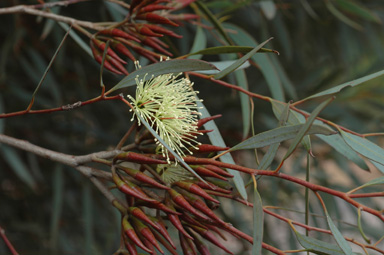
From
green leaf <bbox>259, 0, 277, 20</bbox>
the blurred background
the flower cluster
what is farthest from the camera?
the blurred background

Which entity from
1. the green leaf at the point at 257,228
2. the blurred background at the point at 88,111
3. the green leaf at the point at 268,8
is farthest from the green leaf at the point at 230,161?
the blurred background at the point at 88,111

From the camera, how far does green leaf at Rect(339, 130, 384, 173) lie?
0.38 metres

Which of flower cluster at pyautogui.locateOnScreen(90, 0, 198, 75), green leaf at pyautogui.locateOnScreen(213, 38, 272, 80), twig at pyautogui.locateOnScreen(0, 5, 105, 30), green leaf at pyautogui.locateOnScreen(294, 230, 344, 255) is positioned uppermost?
twig at pyautogui.locateOnScreen(0, 5, 105, 30)

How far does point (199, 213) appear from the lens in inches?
13.6

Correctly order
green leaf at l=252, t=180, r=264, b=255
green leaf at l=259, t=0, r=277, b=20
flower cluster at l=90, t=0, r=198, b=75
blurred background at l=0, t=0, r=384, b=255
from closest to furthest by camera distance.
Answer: green leaf at l=252, t=180, r=264, b=255 → flower cluster at l=90, t=0, r=198, b=75 → green leaf at l=259, t=0, r=277, b=20 → blurred background at l=0, t=0, r=384, b=255

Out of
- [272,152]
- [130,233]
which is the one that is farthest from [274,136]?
[130,233]

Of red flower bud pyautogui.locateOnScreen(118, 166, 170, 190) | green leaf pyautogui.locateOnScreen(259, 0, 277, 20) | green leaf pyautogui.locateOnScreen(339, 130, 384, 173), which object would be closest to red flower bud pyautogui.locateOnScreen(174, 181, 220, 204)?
red flower bud pyautogui.locateOnScreen(118, 166, 170, 190)

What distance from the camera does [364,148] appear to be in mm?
385

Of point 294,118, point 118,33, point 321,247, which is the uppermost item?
point 118,33

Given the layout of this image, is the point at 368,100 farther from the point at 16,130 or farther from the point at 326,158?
the point at 16,130

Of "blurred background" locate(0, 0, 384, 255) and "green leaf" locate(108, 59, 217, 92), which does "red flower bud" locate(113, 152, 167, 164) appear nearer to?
"green leaf" locate(108, 59, 217, 92)

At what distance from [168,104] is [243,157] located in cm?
93

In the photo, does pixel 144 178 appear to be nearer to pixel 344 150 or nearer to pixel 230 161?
pixel 230 161

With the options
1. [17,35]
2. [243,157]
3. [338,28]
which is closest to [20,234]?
[17,35]
